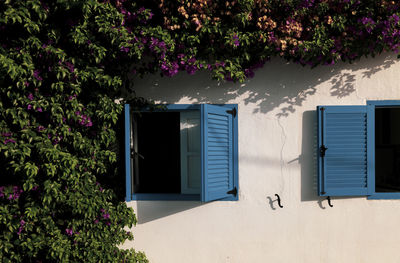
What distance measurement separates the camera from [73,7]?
164 inches

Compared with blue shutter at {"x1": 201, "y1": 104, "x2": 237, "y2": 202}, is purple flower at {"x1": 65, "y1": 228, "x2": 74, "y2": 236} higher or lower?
lower

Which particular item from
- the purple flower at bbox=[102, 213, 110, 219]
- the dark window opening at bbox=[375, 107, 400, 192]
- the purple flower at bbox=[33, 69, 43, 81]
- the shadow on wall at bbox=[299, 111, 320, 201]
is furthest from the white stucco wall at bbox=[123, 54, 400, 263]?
the dark window opening at bbox=[375, 107, 400, 192]

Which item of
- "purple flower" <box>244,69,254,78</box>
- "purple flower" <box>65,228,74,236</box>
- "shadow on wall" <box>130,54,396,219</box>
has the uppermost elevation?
"purple flower" <box>244,69,254,78</box>

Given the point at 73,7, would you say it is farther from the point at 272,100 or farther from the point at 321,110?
the point at 321,110

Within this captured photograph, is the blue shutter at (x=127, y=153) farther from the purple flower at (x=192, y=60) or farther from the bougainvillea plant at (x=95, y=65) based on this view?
the purple flower at (x=192, y=60)

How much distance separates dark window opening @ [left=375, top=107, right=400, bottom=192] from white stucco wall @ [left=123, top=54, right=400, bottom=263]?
2.16 meters

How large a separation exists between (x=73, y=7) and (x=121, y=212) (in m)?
2.39

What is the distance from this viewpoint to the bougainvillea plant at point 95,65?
4.21 m

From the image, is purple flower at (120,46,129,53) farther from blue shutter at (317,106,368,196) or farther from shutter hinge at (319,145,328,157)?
shutter hinge at (319,145,328,157)

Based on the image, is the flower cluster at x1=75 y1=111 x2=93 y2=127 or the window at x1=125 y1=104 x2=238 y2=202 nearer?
the flower cluster at x1=75 y1=111 x2=93 y2=127

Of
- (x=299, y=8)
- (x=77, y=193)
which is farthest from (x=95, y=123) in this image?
(x=299, y=8)

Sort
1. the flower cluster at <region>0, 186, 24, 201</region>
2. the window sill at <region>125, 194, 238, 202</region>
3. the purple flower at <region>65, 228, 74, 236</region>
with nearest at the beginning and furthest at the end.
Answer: the flower cluster at <region>0, 186, 24, 201</region>, the purple flower at <region>65, 228, 74, 236</region>, the window sill at <region>125, 194, 238, 202</region>

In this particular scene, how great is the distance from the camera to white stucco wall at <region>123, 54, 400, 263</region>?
506 centimetres

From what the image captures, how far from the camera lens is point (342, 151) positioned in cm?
498
